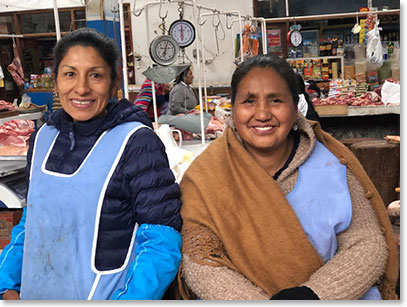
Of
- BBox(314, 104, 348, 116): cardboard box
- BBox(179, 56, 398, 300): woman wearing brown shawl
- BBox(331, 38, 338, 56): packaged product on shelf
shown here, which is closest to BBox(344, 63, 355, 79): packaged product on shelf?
BBox(331, 38, 338, 56): packaged product on shelf

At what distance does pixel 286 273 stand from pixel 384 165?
3.53 meters

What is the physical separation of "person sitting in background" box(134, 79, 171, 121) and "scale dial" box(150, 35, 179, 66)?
828 millimetres

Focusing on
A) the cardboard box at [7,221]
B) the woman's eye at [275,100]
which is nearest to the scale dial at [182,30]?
the cardboard box at [7,221]

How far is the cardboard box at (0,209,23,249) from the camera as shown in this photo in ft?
8.66

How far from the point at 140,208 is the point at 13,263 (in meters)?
0.53

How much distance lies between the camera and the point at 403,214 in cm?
122

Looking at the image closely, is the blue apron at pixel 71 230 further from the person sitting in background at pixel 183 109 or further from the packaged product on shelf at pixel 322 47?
the packaged product on shelf at pixel 322 47

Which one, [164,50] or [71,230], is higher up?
[164,50]

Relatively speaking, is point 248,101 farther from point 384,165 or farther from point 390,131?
point 390,131

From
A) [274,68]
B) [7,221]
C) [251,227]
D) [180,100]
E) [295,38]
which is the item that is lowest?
[7,221]

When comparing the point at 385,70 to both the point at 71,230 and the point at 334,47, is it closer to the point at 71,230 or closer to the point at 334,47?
the point at 334,47

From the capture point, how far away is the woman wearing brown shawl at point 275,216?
4.83ft

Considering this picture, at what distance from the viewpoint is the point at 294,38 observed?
29.7 ft

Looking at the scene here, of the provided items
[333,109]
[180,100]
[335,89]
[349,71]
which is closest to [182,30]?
[180,100]
